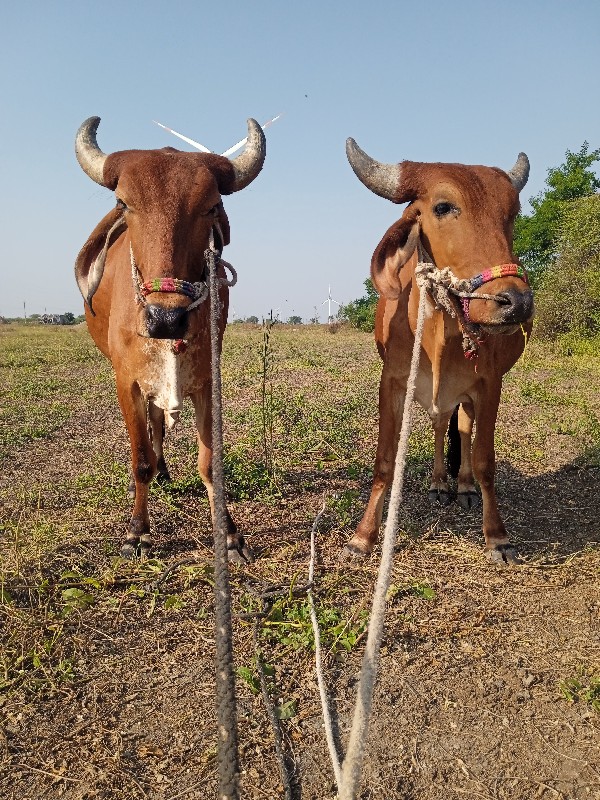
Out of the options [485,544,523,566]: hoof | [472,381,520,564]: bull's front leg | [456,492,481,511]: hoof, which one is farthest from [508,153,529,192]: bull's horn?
[456,492,481,511]: hoof

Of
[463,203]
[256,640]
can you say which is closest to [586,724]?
[256,640]

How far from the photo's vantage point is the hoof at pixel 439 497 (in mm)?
4977

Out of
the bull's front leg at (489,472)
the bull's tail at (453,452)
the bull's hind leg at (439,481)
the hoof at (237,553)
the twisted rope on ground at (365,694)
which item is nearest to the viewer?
the twisted rope on ground at (365,694)

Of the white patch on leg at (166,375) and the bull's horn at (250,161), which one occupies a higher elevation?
the bull's horn at (250,161)

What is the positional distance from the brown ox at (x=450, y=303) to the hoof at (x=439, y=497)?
69 centimetres

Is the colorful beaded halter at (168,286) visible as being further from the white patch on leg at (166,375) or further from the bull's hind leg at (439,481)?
the bull's hind leg at (439,481)

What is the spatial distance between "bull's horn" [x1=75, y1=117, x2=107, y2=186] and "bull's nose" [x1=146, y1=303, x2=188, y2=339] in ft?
3.49

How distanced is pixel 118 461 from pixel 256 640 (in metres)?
3.46

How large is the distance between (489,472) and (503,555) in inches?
20.8

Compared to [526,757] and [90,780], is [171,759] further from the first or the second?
[526,757]

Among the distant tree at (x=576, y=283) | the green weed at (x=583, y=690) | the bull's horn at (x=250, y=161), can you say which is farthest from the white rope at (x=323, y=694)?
the distant tree at (x=576, y=283)

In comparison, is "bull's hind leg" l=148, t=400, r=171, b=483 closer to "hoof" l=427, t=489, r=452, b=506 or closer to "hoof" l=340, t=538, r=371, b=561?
"hoof" l=340, t=538, r=371, b=561

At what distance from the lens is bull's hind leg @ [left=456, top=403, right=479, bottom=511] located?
4914mm

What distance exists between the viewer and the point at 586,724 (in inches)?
97.0
